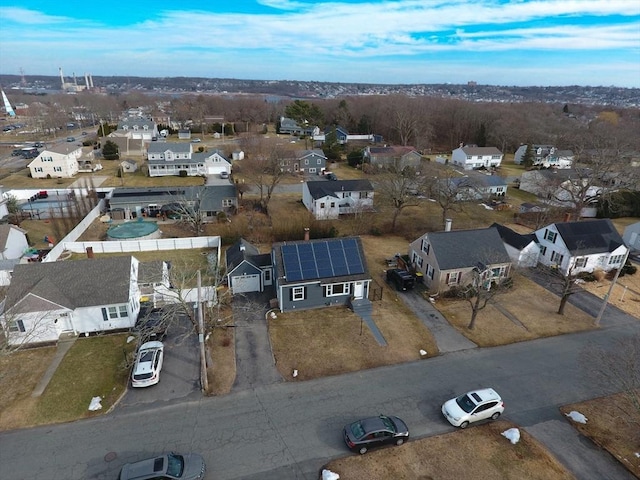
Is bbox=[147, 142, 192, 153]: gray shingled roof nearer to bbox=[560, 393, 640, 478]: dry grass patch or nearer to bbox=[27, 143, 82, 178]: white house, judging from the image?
bbox=[27, 143, 82, 178]: white house

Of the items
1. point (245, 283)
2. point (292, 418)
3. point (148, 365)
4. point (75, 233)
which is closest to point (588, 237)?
point (245, 283)

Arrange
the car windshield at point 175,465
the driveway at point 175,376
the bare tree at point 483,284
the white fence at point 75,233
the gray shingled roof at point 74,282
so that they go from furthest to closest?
1. the white fence at point 75,233
2. the bare tree at point 483,284
3. the gray shingled roof at point 74,282
4. the driveway at point 175,376
5. the car windshield at point 175,465

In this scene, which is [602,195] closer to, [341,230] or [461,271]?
[461,271]

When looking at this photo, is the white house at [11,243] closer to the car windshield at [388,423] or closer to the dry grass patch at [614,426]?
the car windshield at [388,423]

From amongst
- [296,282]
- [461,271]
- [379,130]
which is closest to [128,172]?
[296,282]

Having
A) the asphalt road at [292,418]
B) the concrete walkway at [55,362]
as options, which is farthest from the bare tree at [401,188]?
the concrete walkway at [55,362]

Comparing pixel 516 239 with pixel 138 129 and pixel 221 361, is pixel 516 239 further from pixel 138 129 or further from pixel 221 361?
pixel 138 129

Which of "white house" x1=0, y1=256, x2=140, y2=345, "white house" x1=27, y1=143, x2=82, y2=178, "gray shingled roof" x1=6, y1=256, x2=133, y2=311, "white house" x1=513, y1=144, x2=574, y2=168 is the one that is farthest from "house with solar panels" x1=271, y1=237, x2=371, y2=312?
"white house" x1=513, y1=144, x2=574, y2=168
